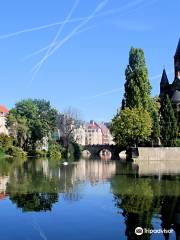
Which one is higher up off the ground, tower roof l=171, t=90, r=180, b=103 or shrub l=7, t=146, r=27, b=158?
tower roof l=171, t=90, r=180, b=103

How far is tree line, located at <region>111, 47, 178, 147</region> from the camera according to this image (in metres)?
75.3

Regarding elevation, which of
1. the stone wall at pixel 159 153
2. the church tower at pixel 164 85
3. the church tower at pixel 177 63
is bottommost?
the stone wall at pixel 159 153

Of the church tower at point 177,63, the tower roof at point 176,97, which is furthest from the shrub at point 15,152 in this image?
the church tower at point 177,63

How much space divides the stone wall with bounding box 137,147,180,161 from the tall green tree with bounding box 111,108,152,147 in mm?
2927

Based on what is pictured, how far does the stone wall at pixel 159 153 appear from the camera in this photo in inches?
2921

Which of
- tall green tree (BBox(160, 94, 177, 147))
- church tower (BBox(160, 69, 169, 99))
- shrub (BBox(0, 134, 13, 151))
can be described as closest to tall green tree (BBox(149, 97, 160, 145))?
tall green tree (BBox(160, 94, 177, 147))

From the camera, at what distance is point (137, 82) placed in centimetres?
7656

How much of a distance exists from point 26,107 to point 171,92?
113 ft

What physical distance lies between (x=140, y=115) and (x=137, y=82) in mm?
6119

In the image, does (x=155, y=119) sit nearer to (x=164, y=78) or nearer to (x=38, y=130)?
(x=164, y=78)

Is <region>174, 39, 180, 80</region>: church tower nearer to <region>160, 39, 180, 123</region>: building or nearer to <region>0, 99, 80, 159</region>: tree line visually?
<region>160, 39, 180, 123</region>: building

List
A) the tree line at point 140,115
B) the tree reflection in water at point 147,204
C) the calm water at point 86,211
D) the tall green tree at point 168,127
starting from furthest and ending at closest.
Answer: the tall green tree at point 168,127 → the tree line at point 140,115 → the tree reflection in water at point 147,204 → the calm water at point 86,211

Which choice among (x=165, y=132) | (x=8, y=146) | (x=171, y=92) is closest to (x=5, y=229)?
(x=165, y=132)

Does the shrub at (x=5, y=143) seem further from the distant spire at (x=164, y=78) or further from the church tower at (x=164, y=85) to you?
the distant spire at (x=164, y=78)
